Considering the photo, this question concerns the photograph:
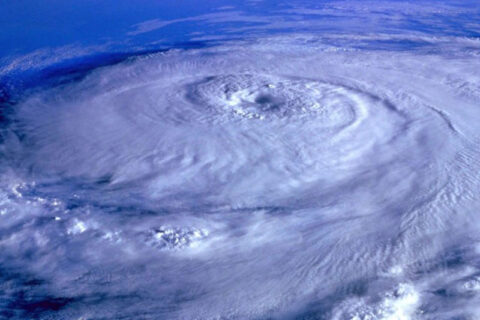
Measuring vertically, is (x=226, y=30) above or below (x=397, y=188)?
above

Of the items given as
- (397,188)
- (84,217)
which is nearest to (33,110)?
(84,217)

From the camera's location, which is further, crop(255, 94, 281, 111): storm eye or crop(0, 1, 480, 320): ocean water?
crop(255, 94, 281, 111): storm eye

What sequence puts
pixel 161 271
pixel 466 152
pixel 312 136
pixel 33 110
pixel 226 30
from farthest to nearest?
pixel 226 30, pixel 33 110, pixel 312 136, pixel 466 152, pixel 161 271

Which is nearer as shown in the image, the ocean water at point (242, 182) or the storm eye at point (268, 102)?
the ocean water at point (242, 182)

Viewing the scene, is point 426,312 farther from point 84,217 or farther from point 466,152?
point 84,217

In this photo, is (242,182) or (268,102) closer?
(242,182)

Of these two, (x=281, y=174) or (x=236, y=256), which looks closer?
(x=236, y=256)

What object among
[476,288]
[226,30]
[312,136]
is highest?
[226,30]

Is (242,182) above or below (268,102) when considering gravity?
below
